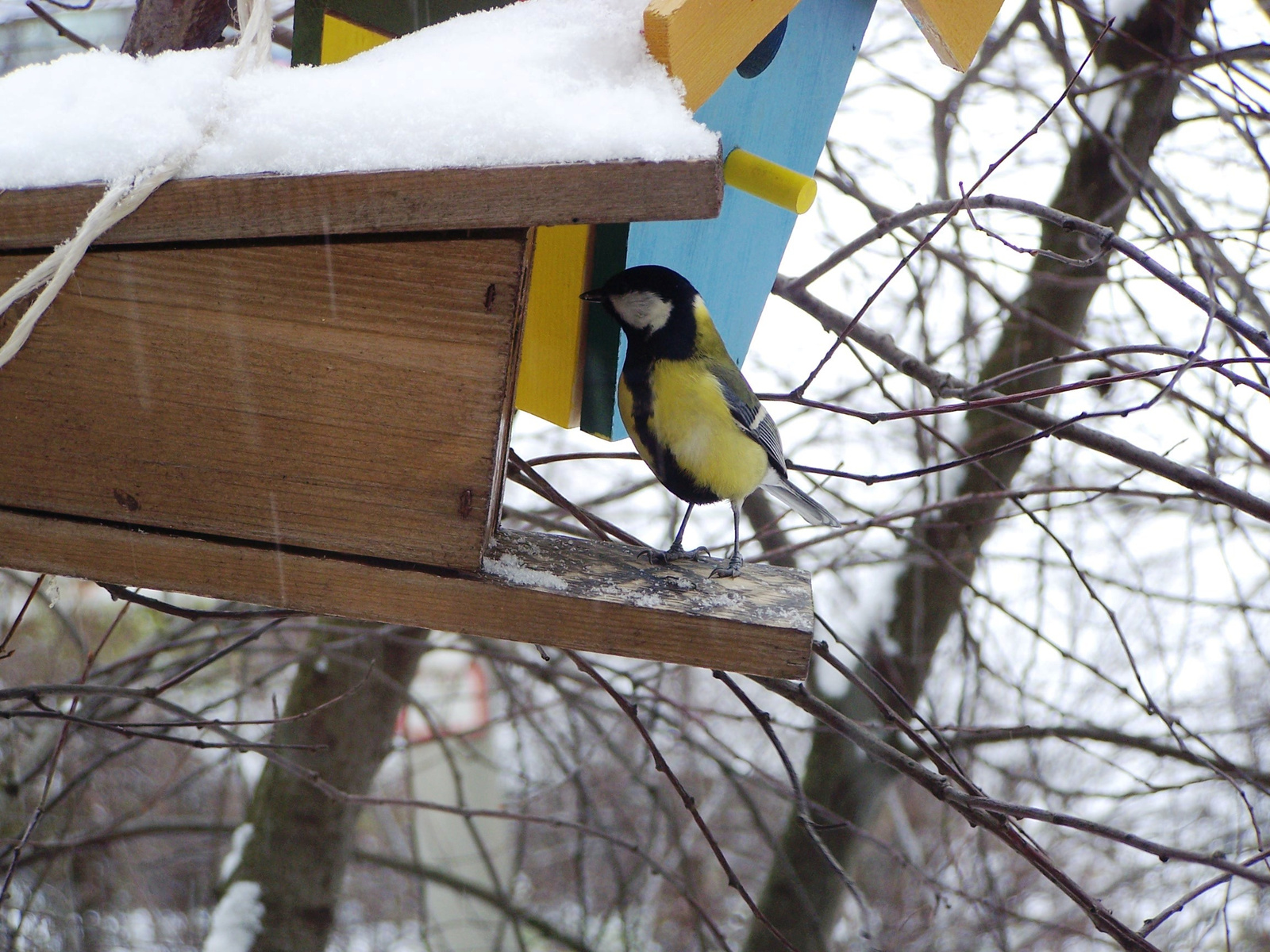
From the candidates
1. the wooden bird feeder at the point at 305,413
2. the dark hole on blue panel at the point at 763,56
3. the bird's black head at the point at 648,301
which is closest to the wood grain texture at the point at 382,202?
the wooden bird feeder at the point at 305,413

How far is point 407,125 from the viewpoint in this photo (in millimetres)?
1068

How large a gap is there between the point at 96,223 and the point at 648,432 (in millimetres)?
830

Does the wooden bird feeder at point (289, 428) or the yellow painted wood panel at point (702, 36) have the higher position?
the yellow painted wood panel at point (702, 36)

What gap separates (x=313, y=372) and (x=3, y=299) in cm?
32

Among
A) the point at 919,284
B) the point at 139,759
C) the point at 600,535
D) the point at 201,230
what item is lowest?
the point at 201,230

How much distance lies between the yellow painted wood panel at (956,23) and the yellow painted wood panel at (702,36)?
612mm

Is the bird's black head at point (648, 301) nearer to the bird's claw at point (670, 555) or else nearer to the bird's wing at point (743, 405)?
the bird's wing at point (743, 405)

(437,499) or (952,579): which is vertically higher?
(952,579)

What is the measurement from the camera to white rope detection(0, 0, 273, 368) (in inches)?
40.4

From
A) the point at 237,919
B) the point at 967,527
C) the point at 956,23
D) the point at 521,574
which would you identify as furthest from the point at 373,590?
the point at 967,527

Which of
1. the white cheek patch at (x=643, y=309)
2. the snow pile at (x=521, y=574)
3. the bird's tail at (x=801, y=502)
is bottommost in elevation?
the snow pile at (x=521, y=574)

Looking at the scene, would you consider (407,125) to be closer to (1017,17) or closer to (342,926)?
(1017,17)

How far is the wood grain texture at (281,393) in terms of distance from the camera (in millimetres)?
1160

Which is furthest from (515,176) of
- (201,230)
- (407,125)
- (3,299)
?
(3,299)
